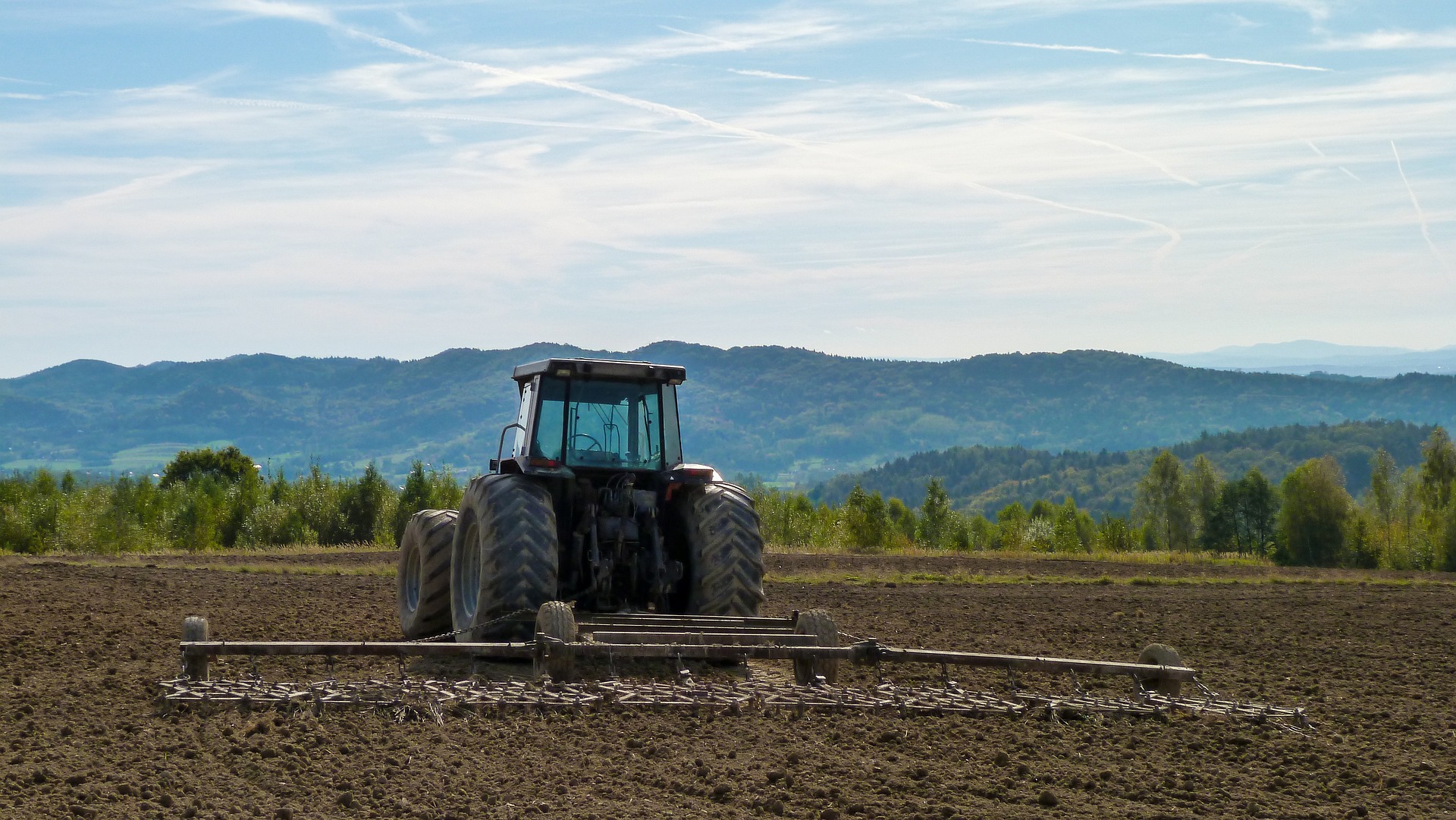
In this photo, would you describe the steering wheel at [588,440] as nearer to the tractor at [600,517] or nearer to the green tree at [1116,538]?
the tractor at [600,517]

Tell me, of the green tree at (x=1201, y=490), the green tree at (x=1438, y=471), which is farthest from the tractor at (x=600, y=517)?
the green tree at (x=1201, y=490)

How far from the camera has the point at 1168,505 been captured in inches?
2552

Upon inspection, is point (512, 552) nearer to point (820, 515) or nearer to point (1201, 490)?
point (820, 515)

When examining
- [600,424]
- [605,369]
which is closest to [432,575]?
[600,424]

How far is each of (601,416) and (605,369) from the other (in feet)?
1.83

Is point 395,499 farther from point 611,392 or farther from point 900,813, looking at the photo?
→ point 900,813

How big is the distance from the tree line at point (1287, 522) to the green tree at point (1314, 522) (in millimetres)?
27

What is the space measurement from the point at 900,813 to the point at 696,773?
4.19 feet

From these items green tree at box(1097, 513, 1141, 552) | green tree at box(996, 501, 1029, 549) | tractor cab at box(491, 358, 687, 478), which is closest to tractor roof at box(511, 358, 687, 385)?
tractor cab at box(491, 358, 687, 478)

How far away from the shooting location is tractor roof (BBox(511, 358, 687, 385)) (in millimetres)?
11961

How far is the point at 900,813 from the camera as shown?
661 cm

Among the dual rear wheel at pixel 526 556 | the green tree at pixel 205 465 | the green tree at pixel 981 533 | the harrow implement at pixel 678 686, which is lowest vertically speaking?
the green tree at pixel 981 533

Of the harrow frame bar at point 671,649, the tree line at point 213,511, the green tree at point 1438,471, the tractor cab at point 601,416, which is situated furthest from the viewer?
the green tree at point 1438,471

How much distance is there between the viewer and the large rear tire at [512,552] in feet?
35.3
